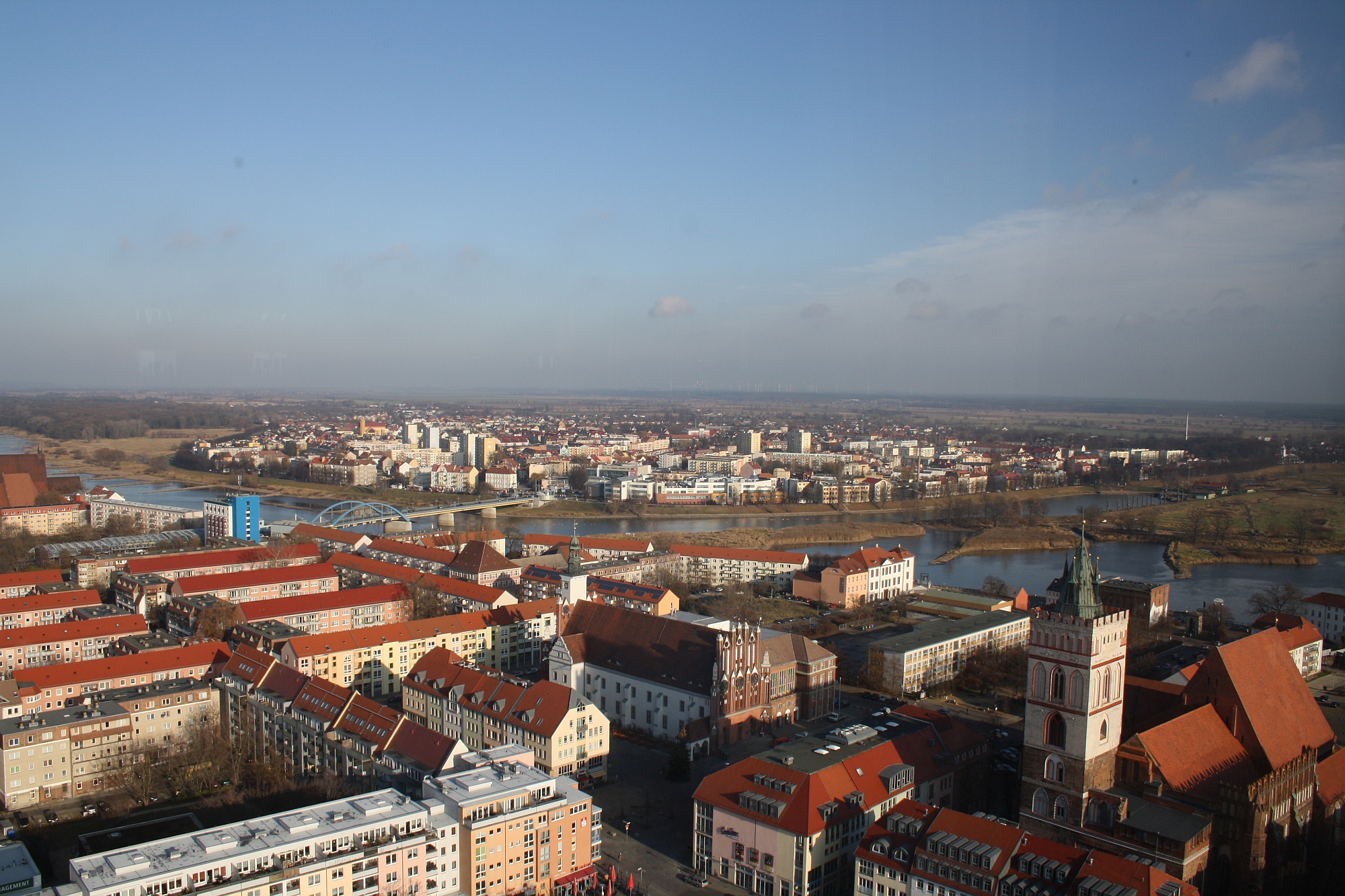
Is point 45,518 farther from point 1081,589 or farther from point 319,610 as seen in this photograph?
point 1081,589

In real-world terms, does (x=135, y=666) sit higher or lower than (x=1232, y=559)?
higher

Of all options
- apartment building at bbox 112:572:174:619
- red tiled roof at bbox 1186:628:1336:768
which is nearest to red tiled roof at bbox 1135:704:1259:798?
red tiled roof at bbox 1186:628:1336:768

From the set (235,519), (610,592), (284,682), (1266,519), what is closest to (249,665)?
(284,682)

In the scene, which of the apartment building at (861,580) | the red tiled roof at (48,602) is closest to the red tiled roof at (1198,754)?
the apartment building at (861,580)

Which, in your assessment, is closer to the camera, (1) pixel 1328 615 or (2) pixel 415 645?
(2) pixel 415 645

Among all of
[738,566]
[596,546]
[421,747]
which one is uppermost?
[421,747]

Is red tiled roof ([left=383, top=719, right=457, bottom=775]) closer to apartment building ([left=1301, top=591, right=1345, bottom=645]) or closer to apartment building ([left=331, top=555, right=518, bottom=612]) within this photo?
apartment building ([left=331, top=555, right=518, bottom=612])

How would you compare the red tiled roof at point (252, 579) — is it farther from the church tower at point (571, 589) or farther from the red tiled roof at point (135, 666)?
the church tower at point (571, 589)

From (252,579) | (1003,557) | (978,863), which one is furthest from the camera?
(1003,557)
